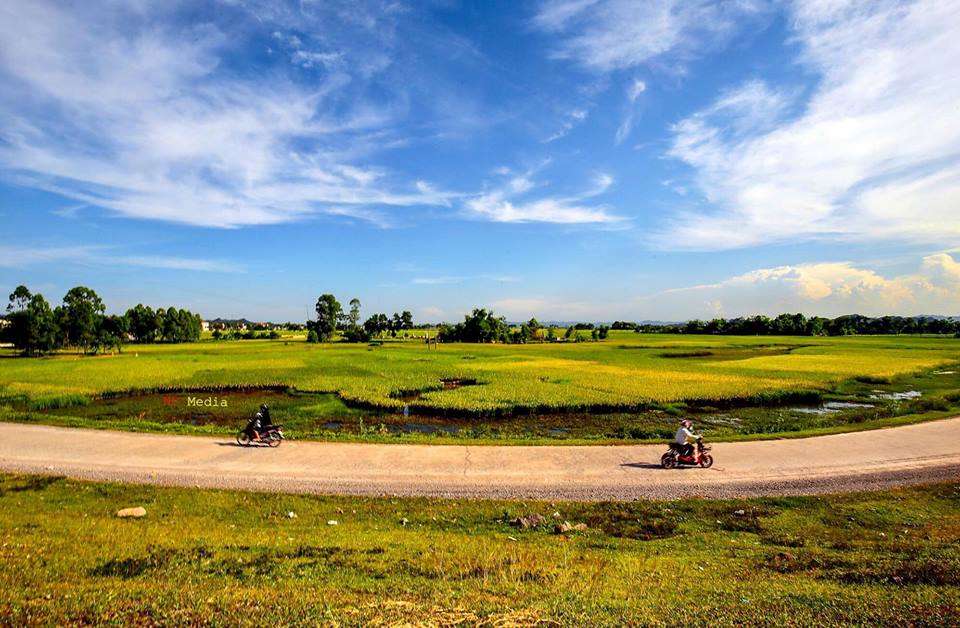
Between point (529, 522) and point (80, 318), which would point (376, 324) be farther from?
point (529, 522)

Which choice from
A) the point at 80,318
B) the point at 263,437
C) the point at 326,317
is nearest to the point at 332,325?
the point at 326,317

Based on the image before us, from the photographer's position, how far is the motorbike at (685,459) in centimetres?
1780

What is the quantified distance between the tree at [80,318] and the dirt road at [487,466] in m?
91.5

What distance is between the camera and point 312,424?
30.1 meters

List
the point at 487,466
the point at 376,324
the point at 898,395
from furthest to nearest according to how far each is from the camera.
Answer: the point at 376,324
the point at 898,395
the point at 487,466

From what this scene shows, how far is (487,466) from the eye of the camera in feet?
57.9

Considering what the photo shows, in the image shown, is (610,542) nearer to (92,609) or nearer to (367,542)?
(367,542)

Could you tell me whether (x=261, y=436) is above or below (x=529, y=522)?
above

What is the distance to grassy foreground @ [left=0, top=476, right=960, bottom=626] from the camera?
24.0 ft

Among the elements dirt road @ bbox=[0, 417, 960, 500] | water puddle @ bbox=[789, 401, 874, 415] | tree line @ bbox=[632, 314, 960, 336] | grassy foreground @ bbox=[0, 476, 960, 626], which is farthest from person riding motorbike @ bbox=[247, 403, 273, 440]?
Answer: tree line @ bbox=[632, 314, 960, 336]

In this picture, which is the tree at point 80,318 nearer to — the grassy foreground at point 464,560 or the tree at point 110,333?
the tree at point 110,333

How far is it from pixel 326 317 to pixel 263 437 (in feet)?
433

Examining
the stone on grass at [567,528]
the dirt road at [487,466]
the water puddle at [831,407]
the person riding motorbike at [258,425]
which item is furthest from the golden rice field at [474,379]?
the stone on grass at [567,528]

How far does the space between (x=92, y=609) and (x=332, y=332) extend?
148 metres
